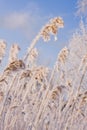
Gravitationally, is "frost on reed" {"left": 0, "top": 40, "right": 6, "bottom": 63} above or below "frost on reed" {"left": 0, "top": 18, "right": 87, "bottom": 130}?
above

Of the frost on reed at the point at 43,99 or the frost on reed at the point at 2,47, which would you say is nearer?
the frost on reed at the point at 43,99

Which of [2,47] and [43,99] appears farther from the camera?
[2,47]

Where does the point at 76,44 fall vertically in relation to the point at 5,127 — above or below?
above

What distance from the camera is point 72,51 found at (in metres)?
20.5

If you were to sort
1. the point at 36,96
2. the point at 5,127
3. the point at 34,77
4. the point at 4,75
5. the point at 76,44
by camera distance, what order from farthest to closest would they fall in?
the point at 76,44 < the point at 36,96 < the point at 34,77 < the point at 5,127 < the point at 4,75

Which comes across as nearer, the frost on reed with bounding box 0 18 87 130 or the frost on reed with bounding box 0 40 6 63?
the frost on reed with bounding box 0 18 87 130

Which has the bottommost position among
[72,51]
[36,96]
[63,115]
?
[63,115]

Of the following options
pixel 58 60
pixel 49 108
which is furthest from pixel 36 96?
pixel 58 60

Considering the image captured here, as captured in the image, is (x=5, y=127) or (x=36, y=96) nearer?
(x=5, y=127)

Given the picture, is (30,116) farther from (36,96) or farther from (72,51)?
(72,51)

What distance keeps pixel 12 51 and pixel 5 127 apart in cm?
101

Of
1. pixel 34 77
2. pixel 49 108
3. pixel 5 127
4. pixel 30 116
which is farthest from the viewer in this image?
pixel 49 108

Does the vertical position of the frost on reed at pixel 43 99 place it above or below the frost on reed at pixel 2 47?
below

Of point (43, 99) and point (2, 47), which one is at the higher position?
point (2, 47)
